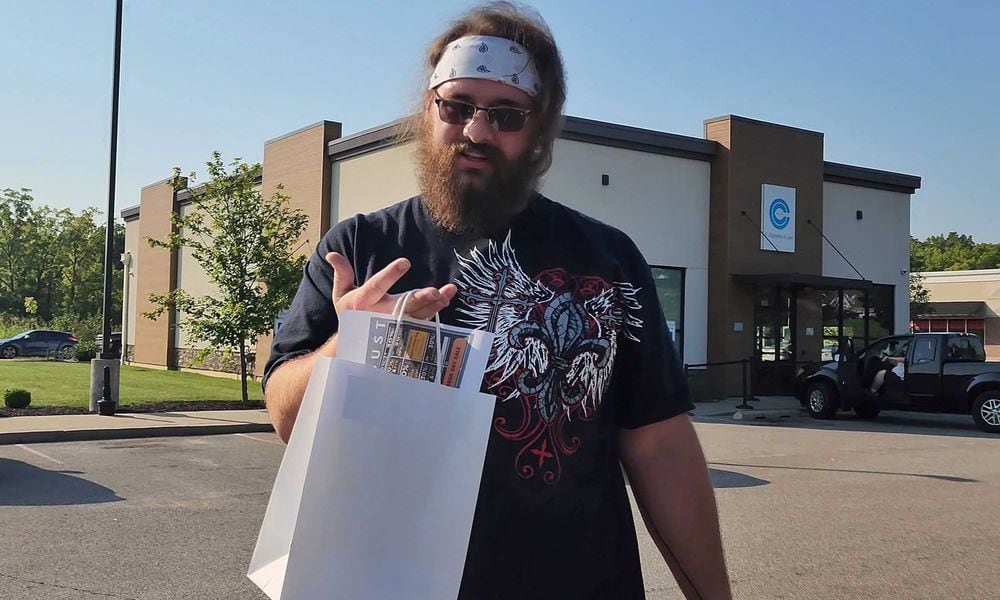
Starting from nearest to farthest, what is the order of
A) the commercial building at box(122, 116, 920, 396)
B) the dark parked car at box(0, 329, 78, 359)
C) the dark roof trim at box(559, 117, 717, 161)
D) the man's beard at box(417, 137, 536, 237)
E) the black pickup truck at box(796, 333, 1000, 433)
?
the man's beard at box(417, 137, 536, 237), the black pickup truck at box(796, 333, 1000, 433), the dark roof trim at box(559, 117, 717, 161), the commercial building at box(122, 116, 920, 396), the dark parked car at box(0, 329, 78, 359)

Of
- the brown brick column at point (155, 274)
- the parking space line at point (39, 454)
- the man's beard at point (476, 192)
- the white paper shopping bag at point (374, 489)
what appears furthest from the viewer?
the brown brick column at point (155, 274)

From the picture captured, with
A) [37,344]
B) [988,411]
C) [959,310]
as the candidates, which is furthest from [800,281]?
[959,310]

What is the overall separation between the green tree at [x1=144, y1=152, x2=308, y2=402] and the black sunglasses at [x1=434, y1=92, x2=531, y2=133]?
1666 cm

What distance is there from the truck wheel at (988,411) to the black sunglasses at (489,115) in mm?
16403

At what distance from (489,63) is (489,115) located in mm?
113

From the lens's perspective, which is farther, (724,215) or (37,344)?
(37,344)

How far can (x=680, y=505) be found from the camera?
6.38 feet

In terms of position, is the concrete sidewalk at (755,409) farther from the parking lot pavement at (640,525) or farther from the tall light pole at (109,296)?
the tall light pole at (109,296)

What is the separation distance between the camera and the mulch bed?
15336mm

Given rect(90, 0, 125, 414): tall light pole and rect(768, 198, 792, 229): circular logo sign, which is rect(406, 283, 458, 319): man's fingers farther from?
rect(768, 198, 792, 229): circular logo sign

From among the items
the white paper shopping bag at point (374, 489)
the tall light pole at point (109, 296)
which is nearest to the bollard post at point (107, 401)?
the tall light pole at point (109, 296)

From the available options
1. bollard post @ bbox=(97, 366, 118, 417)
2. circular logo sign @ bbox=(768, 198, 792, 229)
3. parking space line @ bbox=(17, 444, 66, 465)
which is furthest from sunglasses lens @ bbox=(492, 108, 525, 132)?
circular logo sign @ bbox=(768, 198, 792, 229)

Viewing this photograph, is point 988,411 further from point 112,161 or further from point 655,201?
point 112,161

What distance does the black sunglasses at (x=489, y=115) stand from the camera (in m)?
1.89
